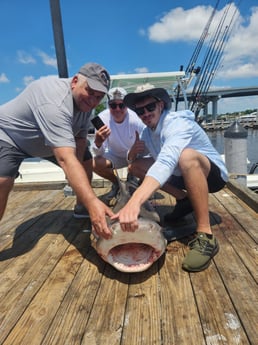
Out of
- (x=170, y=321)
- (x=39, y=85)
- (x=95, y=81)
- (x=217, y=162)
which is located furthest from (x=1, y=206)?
(x=217, y=162)

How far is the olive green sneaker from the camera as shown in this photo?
2.13m

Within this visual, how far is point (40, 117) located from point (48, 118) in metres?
0.09

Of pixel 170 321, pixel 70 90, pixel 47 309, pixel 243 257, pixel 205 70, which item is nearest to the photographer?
pixel 170 321

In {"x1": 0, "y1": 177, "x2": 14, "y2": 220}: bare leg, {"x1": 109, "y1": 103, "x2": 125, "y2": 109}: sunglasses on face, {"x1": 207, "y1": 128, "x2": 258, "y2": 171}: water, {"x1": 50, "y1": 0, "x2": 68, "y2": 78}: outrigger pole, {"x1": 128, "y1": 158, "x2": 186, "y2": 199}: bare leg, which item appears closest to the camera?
{"x1": 0, "y1": 177, "x2": 14, "y2": 220}: bare leg

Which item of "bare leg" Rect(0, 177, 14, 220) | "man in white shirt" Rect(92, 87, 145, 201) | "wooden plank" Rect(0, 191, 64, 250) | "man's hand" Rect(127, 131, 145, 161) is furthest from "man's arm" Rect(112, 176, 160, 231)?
"man in white shirt" Rect(92, 87, 145, 201)

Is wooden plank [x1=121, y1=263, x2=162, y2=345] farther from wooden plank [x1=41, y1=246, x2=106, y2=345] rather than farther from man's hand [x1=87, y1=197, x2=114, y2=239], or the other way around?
man's hand [x1=87, y1=197, x2=114, y2=239]

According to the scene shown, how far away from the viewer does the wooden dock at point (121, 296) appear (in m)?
1.56

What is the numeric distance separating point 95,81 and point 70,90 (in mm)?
214

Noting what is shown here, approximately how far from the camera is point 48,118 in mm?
2283

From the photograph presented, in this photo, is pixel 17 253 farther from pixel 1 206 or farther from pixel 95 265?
pixel 95 265

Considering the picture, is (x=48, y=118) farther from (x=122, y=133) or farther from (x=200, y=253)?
(x=122, y=133)

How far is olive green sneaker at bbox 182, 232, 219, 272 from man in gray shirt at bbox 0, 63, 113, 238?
91 centimetres

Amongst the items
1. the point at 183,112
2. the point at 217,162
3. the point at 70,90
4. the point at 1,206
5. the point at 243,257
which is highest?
the point at 70,90

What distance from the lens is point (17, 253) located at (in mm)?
2607
